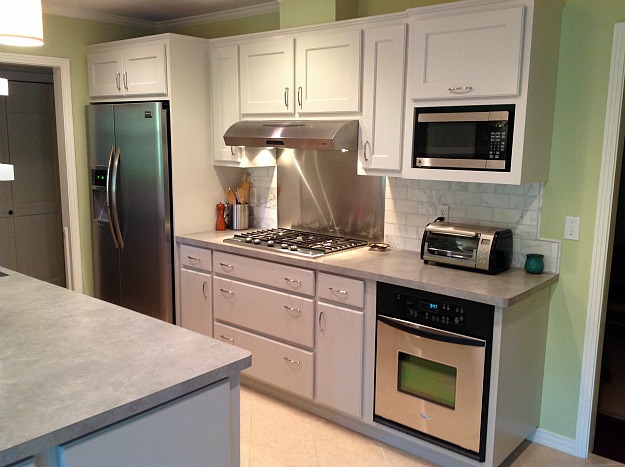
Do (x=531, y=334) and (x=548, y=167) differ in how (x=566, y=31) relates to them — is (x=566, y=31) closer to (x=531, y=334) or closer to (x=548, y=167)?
(x=548, y=167)

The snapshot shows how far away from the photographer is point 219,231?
4.09m

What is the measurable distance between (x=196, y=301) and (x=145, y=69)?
5.35 feet

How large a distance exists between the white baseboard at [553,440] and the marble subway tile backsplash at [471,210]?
89 centimetres

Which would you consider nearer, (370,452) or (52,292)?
(52,292)

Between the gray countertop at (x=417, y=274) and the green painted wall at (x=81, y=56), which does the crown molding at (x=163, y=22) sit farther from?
the gray countertop at (x=417, y=274)

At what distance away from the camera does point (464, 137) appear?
9.02 ft

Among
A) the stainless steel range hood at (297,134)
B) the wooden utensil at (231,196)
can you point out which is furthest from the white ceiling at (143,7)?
the wooden utensil at (231,196)

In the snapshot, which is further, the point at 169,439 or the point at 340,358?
the point at 340,358

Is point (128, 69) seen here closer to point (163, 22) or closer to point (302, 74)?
point (163, 22)

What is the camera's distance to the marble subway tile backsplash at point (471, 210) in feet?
9.62

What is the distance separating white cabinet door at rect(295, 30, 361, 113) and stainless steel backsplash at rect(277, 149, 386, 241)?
46 cm

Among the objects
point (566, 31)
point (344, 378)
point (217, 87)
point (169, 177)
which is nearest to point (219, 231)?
point (169, 177)

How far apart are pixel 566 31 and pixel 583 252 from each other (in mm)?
1093

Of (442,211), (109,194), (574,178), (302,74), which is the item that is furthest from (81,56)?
(574,178)
